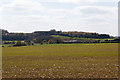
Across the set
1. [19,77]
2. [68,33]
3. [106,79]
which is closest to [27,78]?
[19,77]

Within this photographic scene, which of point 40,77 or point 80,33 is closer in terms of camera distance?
point 40,77

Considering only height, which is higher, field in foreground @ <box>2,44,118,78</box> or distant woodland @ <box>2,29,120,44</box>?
distant woodland @ <box>2,29,120,44</box>

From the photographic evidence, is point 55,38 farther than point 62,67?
Yes

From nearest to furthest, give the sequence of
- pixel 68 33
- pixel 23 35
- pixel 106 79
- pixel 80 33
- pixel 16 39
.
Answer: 1. pixel 106 79
2. pixel 16 39
3. pixel 23 35
4. pixel 80 33
5. pixel 68 33

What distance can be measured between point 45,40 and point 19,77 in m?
120

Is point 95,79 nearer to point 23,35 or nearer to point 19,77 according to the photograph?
point 19,77

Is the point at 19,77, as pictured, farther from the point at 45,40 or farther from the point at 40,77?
the point at 45,40

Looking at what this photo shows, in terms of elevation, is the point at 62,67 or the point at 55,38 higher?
the point at 55,38

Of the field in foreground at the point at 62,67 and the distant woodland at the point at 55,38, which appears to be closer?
the field in foreground at the point at 62,67

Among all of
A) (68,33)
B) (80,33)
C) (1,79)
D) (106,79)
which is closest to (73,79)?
(106,79)

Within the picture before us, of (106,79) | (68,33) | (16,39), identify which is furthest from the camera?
(68,33)

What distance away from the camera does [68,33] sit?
159000 millimetres

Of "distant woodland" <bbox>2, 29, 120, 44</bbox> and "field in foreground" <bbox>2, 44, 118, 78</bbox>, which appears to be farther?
"distant woodland" <bbox>2, 29, 120, 44</bbox>

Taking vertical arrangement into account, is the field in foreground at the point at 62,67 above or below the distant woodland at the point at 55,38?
below
